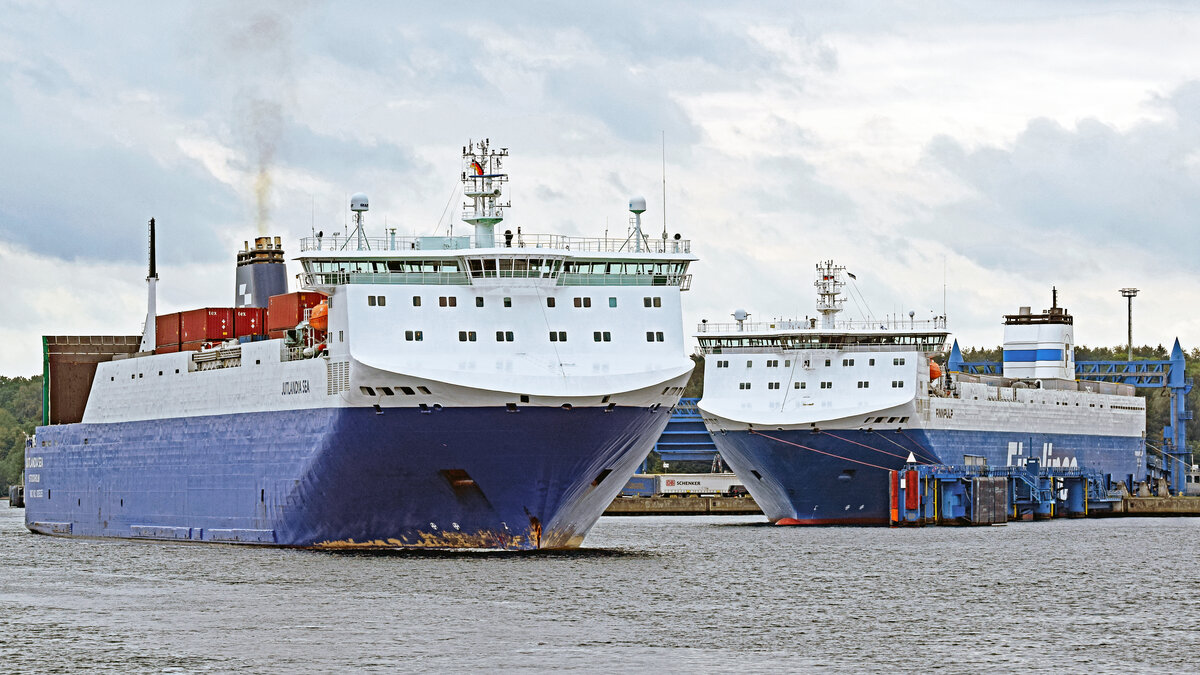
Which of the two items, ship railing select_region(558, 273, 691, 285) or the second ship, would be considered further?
the second ship

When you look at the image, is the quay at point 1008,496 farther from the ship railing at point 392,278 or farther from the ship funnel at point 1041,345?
the ship railing at point 392,278

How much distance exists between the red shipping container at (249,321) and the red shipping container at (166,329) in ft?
8.68

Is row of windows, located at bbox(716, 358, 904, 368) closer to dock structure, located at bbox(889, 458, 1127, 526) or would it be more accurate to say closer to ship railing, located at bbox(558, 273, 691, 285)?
dock structure, located at bbox(889, 458, 1127, 526)

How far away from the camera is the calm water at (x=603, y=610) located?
31.9m

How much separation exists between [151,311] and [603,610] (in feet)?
108

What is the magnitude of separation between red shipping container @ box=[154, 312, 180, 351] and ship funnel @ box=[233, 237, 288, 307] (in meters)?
2.96

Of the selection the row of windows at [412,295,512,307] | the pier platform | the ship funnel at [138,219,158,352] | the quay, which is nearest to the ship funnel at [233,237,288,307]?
the ship funnel at [138,219,158,352]

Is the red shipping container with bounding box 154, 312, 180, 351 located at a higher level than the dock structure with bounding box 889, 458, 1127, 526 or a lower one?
higher

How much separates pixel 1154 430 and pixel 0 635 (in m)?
126

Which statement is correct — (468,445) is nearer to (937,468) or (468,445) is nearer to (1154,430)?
(937,468)

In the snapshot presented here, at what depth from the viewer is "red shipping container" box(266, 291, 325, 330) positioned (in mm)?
52469

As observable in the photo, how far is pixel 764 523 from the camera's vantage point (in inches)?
3125

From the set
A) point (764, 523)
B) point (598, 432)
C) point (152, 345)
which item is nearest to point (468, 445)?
point (598, 432)

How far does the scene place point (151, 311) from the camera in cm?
A: 6631
